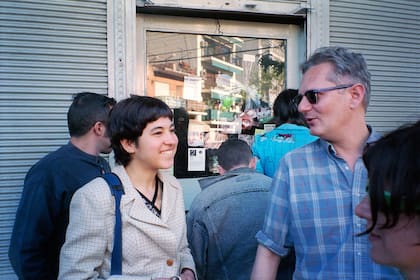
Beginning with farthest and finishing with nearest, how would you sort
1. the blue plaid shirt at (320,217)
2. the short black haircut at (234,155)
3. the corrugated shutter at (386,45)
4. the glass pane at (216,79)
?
the corrugated shutter at (386,45) → the glass pane at (216,79) → the short black haircut at (234,155) → the blue plaid shirt at (320,217)

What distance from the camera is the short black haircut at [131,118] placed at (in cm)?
207

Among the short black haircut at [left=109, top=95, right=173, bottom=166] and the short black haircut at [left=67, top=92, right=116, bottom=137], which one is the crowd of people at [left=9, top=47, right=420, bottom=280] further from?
the short black haircut at [left=67, top=92, right=116, bottom=137]

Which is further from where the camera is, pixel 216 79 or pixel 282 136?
pixel 216 79

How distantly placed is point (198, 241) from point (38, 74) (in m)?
2.16

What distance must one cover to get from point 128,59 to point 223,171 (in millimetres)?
1633

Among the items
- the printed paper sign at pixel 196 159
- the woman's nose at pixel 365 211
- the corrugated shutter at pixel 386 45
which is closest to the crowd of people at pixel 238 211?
the woman's nose at pixel 365 211

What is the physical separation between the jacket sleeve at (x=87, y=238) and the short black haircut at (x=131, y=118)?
13.6 inches

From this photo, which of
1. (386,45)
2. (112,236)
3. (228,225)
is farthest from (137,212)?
(386,45)

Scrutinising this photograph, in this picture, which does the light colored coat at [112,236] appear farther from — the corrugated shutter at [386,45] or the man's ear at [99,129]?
the corrugated shutter at [386,45]

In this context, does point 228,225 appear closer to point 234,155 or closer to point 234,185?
point 234,185

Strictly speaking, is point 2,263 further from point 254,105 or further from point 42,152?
point 254,105

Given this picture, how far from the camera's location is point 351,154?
1.90 meters

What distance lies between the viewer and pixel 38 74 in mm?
3662

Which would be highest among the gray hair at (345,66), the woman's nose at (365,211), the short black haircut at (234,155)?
the gray hair at (345,66)
